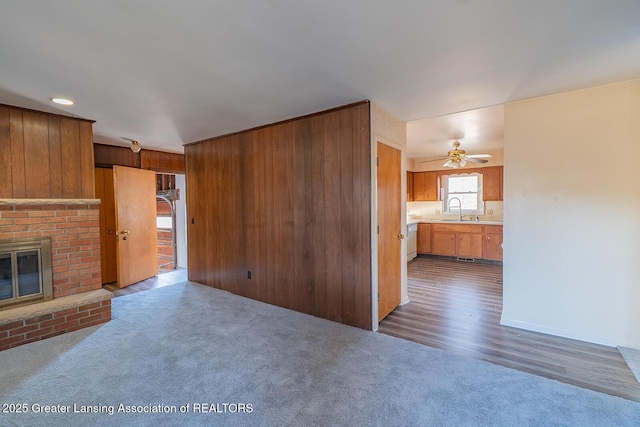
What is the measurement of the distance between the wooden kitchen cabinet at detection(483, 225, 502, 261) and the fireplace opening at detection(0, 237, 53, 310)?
7038 mm

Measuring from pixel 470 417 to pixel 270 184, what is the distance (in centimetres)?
297

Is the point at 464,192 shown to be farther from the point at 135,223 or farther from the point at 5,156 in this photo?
the point at 5,156

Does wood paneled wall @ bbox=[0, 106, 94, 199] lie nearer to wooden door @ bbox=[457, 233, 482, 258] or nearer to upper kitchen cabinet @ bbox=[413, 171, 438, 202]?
upper kitchen cabinet @ bbox=[413, 171, 438, 202]

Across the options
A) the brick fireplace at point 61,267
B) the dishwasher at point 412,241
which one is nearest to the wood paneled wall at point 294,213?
the brick fireplace at point 61,267

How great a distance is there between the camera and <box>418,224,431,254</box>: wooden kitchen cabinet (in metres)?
6.56

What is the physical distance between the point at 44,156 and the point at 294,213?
111 inches

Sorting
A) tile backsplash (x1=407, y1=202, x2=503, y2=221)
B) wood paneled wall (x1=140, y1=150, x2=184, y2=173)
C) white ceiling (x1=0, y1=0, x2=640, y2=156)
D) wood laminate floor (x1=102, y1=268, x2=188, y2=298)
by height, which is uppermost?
white ceiling (x1=0, y1=0, x2=640, y2=156)

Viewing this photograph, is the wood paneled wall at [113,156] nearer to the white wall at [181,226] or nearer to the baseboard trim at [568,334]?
the white wall at [181,226]

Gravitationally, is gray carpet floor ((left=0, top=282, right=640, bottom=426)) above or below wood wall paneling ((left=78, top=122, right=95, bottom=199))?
below

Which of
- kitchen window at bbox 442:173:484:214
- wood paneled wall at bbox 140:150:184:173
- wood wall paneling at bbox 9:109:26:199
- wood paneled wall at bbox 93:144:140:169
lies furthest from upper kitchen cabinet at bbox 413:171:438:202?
wood wall paneling at bbox 9:109:26:199

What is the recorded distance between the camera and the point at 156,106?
2916 millimetres

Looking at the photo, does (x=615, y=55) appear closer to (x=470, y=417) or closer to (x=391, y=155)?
(x=391, y=155)

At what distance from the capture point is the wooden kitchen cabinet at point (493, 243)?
5.73m

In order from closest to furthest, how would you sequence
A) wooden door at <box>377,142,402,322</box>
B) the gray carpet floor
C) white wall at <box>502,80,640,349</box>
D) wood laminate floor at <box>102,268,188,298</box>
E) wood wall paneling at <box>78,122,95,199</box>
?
the gray carpet floor < white wall at <box>502,80,640,349</box> < wooden door at <box>377,142,402,322</box> < wood wall paneling at <box>78,122,95,199</box> < wood laminate floor at <box>102,268,188,298</box>
